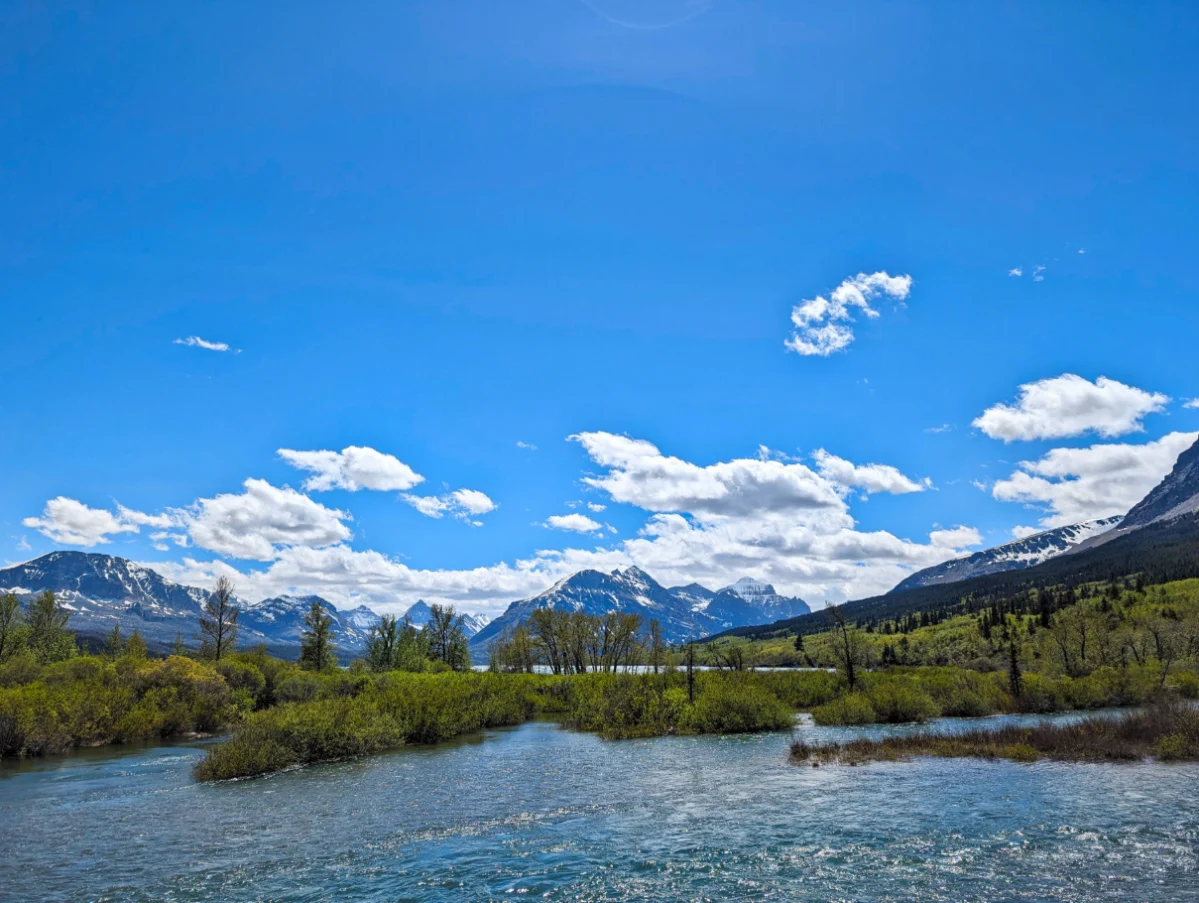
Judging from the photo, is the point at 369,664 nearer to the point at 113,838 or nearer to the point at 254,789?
the point at 254,789

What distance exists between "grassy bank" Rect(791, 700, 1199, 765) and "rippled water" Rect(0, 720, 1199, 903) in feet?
9.11

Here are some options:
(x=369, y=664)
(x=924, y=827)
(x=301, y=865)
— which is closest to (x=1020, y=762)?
(x=924, y=827)

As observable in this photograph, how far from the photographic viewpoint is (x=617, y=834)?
2445cm

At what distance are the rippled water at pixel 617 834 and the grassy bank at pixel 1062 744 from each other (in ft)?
9.11

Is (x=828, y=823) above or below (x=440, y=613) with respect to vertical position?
below

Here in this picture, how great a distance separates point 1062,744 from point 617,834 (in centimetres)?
3043

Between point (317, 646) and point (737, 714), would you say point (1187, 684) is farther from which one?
point (317, 646)

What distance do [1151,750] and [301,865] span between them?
138 ft

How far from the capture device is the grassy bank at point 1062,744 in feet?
120

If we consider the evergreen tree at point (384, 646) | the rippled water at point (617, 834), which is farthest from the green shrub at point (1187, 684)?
the evergreen tree at point (384, 646)

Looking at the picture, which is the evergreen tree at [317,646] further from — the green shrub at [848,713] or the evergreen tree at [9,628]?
the green shrub at [848,713]

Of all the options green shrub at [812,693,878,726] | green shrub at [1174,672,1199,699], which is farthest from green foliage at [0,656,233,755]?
green shrub at [1174,672,1199,699]

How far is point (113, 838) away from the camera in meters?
25.1

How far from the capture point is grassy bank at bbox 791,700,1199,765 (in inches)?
1443
